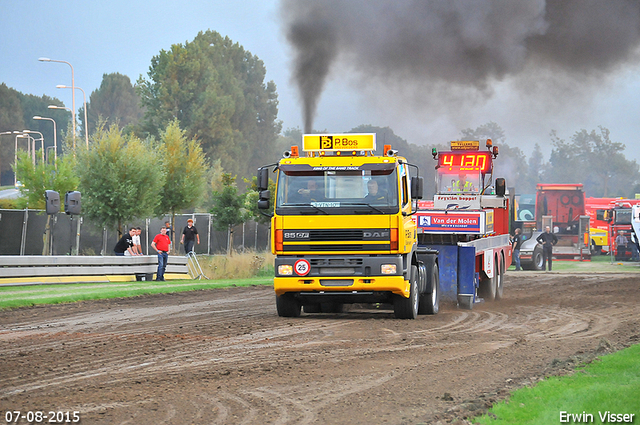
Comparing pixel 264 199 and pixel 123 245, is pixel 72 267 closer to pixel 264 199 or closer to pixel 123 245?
pixel 123 245

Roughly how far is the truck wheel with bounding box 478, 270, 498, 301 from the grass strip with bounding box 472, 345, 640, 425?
959 cm

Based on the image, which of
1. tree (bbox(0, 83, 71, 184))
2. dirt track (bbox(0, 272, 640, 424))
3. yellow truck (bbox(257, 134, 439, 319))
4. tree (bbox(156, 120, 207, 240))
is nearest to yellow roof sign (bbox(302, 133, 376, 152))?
yellow truck (bbox(257, 134, 439, 319))

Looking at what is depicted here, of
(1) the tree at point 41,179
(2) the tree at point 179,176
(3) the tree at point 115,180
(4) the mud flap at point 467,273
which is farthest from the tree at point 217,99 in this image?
(4) the mud flap at point 467,273

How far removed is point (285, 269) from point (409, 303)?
2369mm

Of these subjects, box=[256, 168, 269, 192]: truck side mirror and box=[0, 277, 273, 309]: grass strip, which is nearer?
box=[256, 168, 269, 192]: truck side mirror

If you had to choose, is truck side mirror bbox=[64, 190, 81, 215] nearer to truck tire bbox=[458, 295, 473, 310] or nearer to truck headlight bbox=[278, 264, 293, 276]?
truck headlight bbox=[278, 264, 293, 276]

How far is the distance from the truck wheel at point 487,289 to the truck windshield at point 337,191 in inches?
231

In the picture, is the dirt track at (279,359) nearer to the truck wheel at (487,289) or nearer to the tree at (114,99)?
the truck wheel at (487,289)

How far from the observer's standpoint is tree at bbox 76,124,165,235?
30188 millimetres

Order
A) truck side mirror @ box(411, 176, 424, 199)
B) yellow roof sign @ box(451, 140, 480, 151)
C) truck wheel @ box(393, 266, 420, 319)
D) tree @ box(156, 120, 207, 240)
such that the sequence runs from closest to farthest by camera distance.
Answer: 1. truck side mirror @ box(411, 176, 424, 199)
2. truck wheel @ box(393, 266, 420, 319)
3. yellow roof sign @ box(451, 140, 480, 151)
4. tree @ box(156, 120, 207, 240)

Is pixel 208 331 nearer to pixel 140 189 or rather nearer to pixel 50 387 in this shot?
pixel 50 387

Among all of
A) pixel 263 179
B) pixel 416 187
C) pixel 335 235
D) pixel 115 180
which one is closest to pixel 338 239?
pixel 335 235

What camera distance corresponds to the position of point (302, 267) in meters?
13.4

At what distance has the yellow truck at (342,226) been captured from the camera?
13.2m
